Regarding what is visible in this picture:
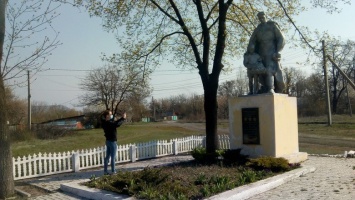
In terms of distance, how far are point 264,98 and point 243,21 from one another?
4952 millimetres

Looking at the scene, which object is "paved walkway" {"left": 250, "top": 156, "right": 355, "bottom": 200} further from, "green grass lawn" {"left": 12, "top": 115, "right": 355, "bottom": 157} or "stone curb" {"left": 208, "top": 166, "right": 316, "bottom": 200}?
"green grass lawn" {"left": 12, "top": 115, "right": 355, "bottom": 157}

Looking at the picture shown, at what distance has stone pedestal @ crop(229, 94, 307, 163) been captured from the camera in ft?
35.8

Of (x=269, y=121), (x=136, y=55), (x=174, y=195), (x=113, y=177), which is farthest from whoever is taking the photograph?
(x=136, y=55)

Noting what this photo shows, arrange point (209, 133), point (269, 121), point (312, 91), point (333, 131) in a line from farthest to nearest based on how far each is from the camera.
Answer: point (312, 91) → point (333, 131) → point (209, 133) → point (269, 121)

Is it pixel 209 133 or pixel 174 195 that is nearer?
pixel 174 195

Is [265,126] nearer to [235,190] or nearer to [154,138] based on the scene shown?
[235,190]

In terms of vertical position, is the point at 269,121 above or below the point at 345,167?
above

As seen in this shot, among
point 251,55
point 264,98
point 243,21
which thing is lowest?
point 264,98

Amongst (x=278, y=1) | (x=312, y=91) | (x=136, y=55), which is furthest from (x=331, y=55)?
(x=312, y=91)

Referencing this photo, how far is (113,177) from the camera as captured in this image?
28.7ft

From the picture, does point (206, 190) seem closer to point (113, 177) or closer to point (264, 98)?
point (113, 177)

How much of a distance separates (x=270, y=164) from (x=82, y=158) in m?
6.48

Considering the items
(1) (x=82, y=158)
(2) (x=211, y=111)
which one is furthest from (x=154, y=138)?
(1) (x=82, y=158)

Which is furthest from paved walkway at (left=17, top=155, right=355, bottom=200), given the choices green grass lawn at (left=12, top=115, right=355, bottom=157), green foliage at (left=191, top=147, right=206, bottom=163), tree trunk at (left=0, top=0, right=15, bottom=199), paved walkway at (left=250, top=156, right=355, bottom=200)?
green grass lawn at (left=12, top=115, right=355, bottom=157)
